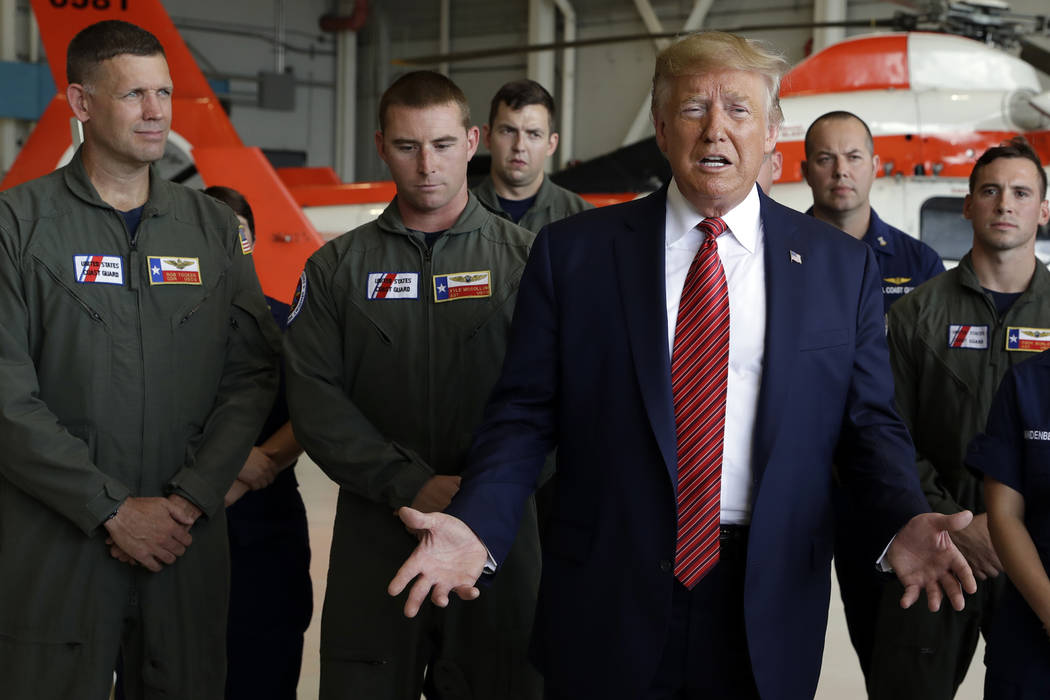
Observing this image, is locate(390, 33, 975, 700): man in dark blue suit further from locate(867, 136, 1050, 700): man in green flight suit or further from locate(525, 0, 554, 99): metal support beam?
locate(525, 0, 554, 99): metal support beam

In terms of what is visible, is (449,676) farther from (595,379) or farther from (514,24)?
(514,24)

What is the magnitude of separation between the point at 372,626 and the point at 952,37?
5.75 m

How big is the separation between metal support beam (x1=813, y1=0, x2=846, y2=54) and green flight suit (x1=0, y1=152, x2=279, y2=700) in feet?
33.7

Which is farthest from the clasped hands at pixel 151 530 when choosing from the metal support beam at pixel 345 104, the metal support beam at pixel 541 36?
the metal support beam at pixel 345 104

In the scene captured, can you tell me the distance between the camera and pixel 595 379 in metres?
1.64

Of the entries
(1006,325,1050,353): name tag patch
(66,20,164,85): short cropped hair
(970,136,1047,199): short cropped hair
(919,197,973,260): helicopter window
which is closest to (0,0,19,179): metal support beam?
(919,197,973,260): helicopter window

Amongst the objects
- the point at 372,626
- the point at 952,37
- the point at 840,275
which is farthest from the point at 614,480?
the point at 952,37

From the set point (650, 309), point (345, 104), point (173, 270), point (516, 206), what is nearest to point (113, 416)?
point (173, 270)

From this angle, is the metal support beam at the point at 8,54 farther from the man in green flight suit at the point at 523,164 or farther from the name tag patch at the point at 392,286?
the name tag patch at the point at 392,286

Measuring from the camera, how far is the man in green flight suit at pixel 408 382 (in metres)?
2.27

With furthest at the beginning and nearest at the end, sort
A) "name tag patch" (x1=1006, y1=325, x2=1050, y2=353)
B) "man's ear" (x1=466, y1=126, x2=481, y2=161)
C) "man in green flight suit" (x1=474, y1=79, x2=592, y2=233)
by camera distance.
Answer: "man in green flight suit" (x1=474, y1=79, x2=592, y2=233), "name tag patch" (x1=1006, y1=325, x2=1050, y2=353), "man's ear" (x1=466, y1=126, x2=481, y2=161)

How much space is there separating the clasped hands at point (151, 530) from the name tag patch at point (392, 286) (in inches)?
24.8

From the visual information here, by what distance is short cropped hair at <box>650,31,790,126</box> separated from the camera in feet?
5.31

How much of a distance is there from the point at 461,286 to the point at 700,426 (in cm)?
92
